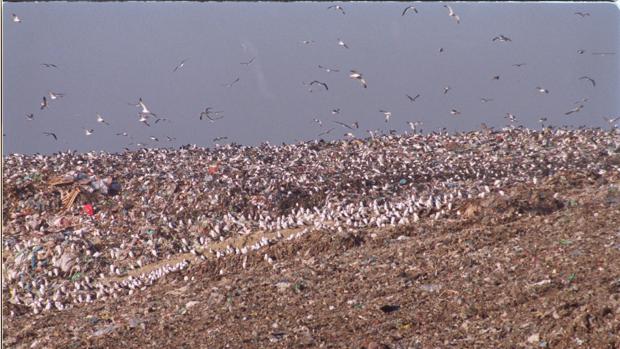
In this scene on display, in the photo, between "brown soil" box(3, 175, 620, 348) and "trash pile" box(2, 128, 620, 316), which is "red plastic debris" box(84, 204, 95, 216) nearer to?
"trash pile" box(2, 128, 620, 316)

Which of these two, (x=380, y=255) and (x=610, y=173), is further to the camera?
(x=610, y=173)

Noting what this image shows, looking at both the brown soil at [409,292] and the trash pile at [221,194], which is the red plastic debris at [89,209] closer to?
the trash pile at [221,194]

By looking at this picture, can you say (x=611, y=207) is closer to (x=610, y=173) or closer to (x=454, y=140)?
(x=610, y=173)

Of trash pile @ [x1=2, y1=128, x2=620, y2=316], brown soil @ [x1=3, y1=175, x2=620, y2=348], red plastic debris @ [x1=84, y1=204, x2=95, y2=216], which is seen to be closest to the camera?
brown soil @ [x1=3, y1=175, x2=620, y2=348]

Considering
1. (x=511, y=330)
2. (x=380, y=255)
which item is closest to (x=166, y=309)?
(x=380, y=255)

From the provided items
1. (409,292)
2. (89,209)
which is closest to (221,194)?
(89,209)

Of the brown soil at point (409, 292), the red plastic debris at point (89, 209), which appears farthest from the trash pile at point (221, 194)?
the brown soil at point (409, 292)

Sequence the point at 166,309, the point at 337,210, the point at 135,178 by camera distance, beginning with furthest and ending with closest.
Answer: the point at 135,178 → the point at 337,210 → the point at 166,309

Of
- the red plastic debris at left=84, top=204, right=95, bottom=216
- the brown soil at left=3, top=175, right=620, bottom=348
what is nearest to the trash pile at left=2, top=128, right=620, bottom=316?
the red plastic debris at left=84, top=204, right=95, bottom=216
